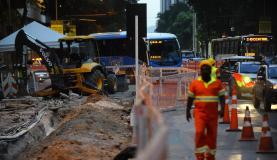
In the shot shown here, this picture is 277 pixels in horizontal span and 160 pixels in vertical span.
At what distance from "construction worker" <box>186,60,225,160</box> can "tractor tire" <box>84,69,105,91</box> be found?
18770 mm

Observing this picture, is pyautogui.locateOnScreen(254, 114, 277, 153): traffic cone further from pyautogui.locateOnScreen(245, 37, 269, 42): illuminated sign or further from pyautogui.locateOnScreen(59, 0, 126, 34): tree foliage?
pyautogui.locateOnScreen(59, 0, 126, 34): tree foliage

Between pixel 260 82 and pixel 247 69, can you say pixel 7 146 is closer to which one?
pixel 260 82

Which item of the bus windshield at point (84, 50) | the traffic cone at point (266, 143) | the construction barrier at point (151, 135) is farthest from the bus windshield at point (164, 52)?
the construction barrier at point (151, 135)

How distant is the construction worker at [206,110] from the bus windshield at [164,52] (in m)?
35.3

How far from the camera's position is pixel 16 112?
2111cm

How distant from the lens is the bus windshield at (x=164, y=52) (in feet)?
152

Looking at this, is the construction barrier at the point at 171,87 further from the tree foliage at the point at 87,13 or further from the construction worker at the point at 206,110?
A: the tree foliage at the point at 87,13

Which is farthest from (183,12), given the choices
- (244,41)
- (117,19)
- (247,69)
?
(247,69)

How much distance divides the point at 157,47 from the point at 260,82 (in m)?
23.9

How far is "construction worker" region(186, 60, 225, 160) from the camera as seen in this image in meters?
10.4

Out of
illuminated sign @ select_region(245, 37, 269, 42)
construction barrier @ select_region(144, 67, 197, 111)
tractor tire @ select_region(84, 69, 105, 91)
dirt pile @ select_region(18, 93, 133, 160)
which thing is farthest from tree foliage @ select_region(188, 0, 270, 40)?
dirt pile @ select_region(18, 93, 133, 160)

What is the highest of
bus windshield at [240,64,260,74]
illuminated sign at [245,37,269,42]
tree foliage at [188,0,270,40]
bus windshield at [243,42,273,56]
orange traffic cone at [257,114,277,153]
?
tree foliage at [188,0,270,40]

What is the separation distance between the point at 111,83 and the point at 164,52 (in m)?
14.6

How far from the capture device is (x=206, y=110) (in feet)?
34.5
